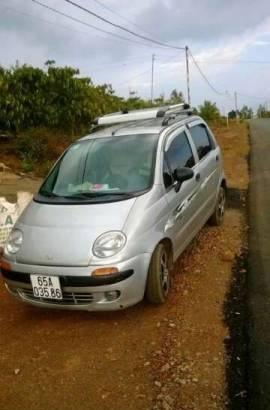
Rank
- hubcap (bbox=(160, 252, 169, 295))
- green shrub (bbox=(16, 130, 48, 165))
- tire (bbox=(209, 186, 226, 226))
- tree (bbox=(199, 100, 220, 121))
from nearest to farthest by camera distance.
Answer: hubcap (bbox=(160, 252, 169, 295)) → tire (bbox=(209, 186, 226, 226)) → green shrub (bbox=(16, 130, 48, 165)) → tree (bbox=(199, 100, 220, 121))

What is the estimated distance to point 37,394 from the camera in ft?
10.7

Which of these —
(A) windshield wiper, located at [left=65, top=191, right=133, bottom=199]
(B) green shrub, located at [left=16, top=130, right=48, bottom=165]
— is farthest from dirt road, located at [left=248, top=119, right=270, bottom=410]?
(B) green shrub, located at [left=16, top=130, right=48, bottom=165]

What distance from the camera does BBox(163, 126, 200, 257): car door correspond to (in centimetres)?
464

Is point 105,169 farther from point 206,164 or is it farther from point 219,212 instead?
point 219,212

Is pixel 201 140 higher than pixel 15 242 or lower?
higher

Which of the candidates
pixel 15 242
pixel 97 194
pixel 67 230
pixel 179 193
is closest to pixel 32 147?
pixel 179 193

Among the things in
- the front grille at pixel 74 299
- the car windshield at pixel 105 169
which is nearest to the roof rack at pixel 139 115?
the car windshield at pixel 105 169

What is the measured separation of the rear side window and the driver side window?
38 centimetres

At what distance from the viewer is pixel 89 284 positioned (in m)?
3.73

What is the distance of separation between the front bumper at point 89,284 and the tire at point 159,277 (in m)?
0.12

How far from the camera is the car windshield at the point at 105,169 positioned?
14.8 feet

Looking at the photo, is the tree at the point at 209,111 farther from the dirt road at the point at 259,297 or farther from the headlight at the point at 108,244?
the headlight at the point at 108,244

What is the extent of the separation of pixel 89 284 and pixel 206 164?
2953 millimetres

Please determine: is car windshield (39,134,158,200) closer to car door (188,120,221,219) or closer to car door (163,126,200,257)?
car door (163,126,200,257)
